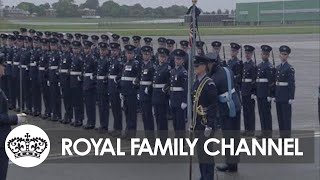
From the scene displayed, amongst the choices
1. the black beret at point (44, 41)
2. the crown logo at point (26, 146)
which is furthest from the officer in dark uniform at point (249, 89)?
the crown logo at point (26, 146)

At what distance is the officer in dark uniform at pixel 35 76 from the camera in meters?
14.9

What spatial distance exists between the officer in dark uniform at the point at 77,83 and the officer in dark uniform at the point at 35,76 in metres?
1.59

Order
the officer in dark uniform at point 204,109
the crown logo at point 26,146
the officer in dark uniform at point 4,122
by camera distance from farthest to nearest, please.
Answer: the officer in dark uniform at point 204,109
the crown logo at point 26,146
the officer in dark uniform at point 4,122

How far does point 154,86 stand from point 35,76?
14.6ft

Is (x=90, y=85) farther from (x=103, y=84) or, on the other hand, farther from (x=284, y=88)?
(x=284, y=88)

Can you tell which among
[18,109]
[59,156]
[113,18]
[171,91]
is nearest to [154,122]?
[171,91]

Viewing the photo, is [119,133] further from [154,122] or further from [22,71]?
[22,71]

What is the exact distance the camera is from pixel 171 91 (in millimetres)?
11273

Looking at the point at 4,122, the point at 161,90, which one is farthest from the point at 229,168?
the point at 4,122

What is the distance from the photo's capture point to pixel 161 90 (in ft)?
37.6

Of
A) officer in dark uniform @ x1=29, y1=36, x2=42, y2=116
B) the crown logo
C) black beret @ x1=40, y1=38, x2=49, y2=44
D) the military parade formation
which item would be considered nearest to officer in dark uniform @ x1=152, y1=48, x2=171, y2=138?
the military parade formation

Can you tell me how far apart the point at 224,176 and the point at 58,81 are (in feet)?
18.8

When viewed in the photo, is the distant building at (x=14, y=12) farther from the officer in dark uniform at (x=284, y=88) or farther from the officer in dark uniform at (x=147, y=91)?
the officer in dark uniform at (x=284, y=88)

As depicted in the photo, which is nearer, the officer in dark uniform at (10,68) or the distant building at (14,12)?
the officer in dark uniform at (10,68)
